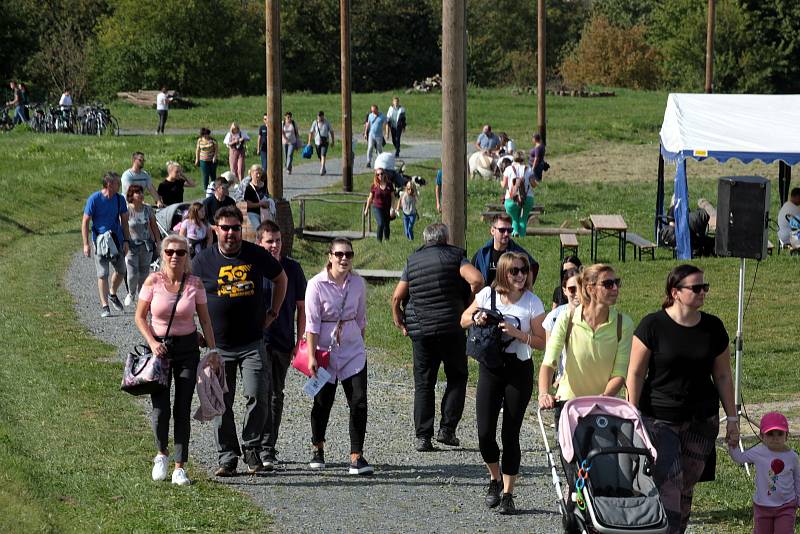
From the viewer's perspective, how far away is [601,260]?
77.9 feet

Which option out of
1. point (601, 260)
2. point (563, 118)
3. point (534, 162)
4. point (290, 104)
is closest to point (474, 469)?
point (601, 260)

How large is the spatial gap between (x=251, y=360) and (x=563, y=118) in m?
48.0


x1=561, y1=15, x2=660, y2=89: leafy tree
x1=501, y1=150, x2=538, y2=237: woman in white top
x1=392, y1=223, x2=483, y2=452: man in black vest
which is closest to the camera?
x1=392, y1=223, x2=483, y2=452: man in black vest

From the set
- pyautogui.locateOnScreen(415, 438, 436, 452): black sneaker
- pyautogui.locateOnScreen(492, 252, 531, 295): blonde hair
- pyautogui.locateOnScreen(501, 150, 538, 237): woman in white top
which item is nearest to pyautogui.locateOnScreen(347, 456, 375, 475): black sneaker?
pyautogui.locateOnScreen(415, 438, 436, 452): black sneaker

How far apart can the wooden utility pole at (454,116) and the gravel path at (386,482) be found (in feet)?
6.45

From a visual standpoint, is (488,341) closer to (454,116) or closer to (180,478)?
(180,478)

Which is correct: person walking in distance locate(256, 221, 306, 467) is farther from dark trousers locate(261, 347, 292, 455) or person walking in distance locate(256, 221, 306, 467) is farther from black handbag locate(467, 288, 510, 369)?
black handbag locate(467, 288, 510, 369)

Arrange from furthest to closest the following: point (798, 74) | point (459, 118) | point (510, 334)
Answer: point (798, 74)
point (459, 118)
point (510, 334)

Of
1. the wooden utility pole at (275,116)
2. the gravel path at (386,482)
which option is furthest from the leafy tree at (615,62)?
the gravel path at (386,482)

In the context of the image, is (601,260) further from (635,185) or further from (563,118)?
(563,118)

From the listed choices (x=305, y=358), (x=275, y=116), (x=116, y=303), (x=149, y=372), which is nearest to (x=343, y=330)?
(x=305, y=358)

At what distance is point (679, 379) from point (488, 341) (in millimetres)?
1411

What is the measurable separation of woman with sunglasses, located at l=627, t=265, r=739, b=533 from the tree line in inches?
2471

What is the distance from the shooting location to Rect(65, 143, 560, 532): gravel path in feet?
28.7
